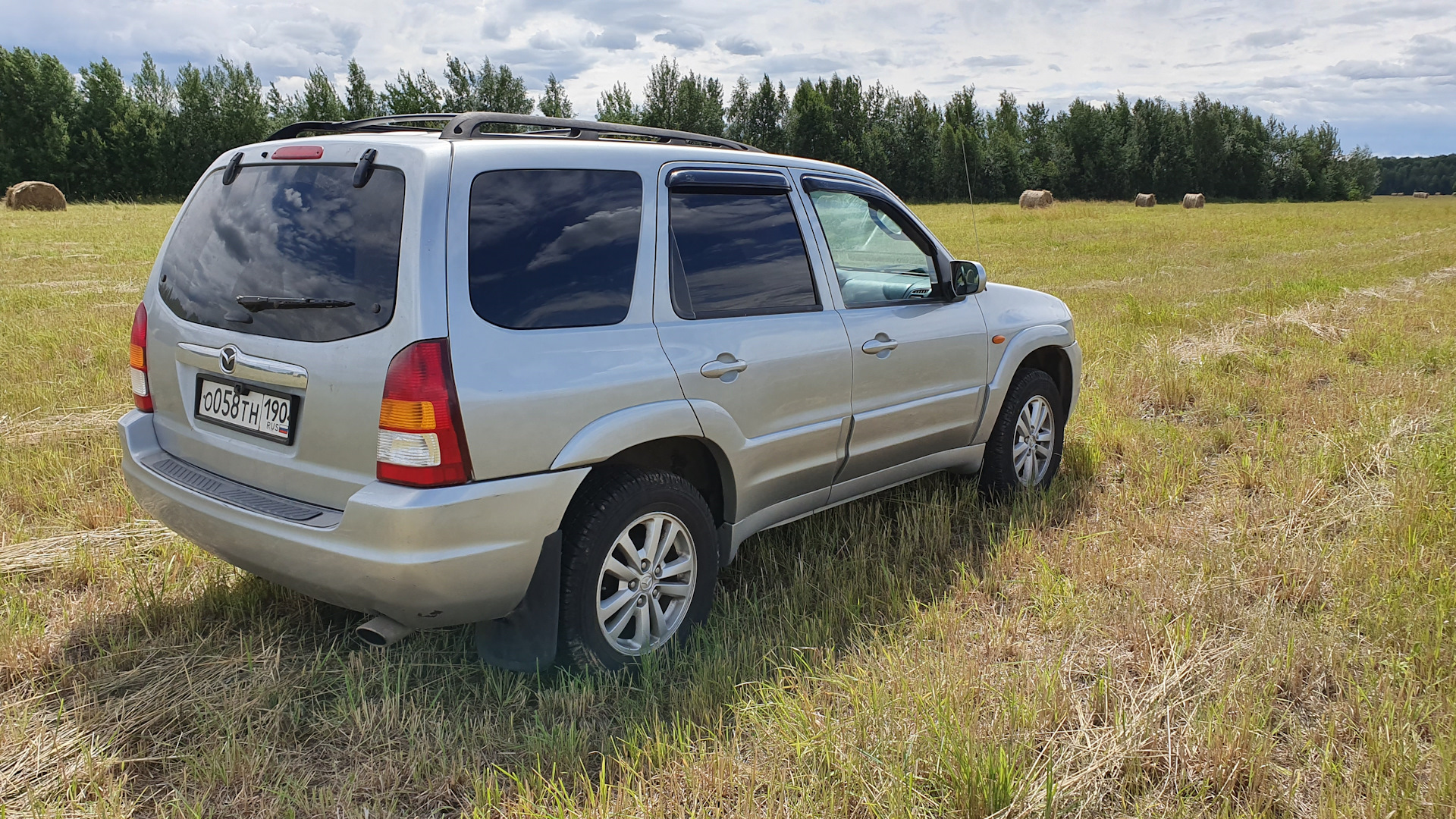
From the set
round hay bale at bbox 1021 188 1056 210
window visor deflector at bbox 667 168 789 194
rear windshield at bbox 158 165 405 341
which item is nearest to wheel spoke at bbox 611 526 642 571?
rear windshield at bbox 158 165 405 341

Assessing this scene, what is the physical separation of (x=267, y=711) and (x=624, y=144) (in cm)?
218

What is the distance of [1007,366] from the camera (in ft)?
16.3

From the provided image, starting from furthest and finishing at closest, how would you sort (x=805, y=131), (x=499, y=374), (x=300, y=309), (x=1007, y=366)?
(x=805, y=131) < (x=1007, y=366) < (x=300, y=309) < (x=499, y=374)

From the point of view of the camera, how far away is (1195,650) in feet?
11.0

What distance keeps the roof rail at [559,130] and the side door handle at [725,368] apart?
2.81 feet

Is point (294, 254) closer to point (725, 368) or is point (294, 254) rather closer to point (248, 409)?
point (248, 409)

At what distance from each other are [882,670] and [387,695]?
5.28ft

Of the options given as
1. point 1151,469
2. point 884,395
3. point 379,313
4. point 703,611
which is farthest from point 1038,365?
point 379,313

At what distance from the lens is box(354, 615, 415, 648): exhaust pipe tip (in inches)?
119

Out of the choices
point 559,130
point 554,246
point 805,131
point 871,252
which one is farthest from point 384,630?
point 805,131

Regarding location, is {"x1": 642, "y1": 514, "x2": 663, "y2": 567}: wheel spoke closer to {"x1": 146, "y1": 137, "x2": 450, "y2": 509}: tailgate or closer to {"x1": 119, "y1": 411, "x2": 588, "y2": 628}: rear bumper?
Result: {"x1": 119, "y1": 411, "x2": 588, "y2": 628}: rear bumper

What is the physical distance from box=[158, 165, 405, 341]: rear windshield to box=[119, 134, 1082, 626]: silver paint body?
0.05 metres

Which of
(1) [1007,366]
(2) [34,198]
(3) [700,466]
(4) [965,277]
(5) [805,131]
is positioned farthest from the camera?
(5) [805,131]

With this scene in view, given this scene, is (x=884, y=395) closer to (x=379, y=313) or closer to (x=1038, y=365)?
(x=1038, y=365)
